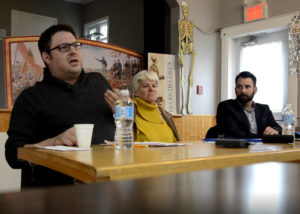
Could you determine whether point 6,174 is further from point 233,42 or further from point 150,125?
point 233,42

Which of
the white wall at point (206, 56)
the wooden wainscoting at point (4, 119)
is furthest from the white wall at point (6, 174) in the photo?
the white wall at point (206, 56)

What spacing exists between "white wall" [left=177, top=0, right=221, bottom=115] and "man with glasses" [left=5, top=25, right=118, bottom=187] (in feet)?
9.42

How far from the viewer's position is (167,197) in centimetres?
14

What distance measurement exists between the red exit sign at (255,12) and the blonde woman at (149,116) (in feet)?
7.57

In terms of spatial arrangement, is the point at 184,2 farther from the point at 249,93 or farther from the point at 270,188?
the point at 270,188

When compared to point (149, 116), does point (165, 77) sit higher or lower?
higher

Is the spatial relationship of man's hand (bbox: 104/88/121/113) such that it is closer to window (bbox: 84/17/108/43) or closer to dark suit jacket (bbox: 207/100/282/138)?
dark suit jacket (bbox: 207/100/282/138)

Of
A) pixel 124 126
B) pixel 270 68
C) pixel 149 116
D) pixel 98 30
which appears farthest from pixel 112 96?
pixel 98 30

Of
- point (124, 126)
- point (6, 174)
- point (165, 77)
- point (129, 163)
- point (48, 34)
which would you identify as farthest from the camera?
point (165, 77)

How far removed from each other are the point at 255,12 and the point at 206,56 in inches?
34.0

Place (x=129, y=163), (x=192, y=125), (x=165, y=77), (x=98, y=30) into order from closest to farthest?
(x=129, y=163) < (x=165, y=77) < (x=192, y=125) < (x=98, y=30)

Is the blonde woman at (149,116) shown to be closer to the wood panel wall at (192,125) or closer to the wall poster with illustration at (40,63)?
the wall poster with illustration at (40,63)

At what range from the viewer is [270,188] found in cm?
16

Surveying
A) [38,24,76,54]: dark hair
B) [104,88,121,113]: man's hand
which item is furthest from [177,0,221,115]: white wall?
[104,88,121,113]: man's hand
